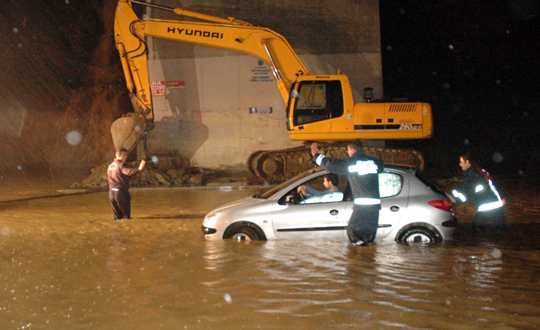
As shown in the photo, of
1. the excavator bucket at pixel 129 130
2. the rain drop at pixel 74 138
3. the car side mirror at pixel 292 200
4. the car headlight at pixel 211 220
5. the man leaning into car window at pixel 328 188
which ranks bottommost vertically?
the car headlight at pixel 211 220

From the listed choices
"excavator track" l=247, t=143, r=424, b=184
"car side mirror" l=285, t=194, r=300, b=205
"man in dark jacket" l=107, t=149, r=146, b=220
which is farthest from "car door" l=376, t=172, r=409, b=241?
"excavator track" l=247, t=143, r=424, b=184

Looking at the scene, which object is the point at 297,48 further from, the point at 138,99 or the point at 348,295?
the point at 348,295

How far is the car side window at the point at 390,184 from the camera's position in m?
7.76

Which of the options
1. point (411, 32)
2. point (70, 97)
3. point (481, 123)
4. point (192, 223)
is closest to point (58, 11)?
point (70, 97)

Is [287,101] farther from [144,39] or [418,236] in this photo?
[418,236]

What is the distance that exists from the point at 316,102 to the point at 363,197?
8.62 m

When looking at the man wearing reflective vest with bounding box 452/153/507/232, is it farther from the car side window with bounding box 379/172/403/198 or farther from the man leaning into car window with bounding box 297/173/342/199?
the man leaning into car window with bounding box 297/173/342/199

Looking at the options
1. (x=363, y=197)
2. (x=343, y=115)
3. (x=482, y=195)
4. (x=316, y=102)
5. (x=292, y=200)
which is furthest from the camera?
(x=316, y=102)

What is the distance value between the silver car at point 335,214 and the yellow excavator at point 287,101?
758 centimetres

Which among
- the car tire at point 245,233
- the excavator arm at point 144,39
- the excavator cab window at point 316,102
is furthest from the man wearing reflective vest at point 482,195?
the excavator arm at point 144,39

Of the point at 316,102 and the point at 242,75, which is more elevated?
the point at 242,75

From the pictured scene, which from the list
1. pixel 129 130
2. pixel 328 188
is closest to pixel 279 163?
pixel 129 130

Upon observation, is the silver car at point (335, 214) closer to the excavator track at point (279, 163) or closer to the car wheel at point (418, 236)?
the car wheel at point (418, 236)

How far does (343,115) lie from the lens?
1536 cm
